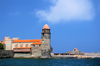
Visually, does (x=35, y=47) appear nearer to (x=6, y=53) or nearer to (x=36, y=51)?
(x=36, y=51)

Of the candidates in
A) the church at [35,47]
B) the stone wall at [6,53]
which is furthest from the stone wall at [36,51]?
the stone wall at [6,53]

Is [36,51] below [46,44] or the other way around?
below

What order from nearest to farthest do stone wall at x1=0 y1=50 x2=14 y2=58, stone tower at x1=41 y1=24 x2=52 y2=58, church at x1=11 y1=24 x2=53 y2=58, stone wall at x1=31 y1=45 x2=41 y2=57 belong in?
stone tower at x1=41 y1=24 x2=52 y2=58, church at x1=11 y1=24 x2=53 y2=58, stone wall at x1=31 y1=45 x2=41 y2=57, stone wall at x1=0 y1=50 x2=14 y2=58

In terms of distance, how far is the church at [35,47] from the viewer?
59.5 meters

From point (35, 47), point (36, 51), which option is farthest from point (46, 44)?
point (36, 51)

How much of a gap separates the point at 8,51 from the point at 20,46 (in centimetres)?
497

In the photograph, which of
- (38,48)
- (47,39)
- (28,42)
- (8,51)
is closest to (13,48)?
(8,51)

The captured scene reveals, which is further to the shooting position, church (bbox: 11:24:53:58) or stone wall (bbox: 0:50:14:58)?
stone wall (bbox: 0:50:14:58)

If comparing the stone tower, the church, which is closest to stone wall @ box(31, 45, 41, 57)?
the church

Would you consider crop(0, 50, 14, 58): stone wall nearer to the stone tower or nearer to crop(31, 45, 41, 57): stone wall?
crop(31, 45, 41, 57): stone wall

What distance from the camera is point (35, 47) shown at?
6169 cm

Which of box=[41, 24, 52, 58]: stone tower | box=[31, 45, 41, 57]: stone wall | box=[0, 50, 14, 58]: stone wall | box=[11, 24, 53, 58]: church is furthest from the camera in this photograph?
box=[0, 50, 14, 58]: stone wall

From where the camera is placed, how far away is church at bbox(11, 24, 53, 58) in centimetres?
5953

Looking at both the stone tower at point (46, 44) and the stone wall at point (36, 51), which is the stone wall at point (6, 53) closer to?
the stone wall at point (36, 51)
